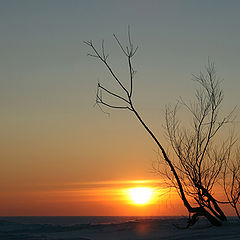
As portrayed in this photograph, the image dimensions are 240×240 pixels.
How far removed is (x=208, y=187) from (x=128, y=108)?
10.8ft

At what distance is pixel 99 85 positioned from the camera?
13.9 m

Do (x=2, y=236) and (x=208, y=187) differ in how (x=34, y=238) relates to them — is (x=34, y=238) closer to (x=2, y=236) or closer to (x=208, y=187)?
(x=2, y=236)

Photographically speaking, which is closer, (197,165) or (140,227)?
(197,165)

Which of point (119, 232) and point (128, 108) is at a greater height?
point (128, 108)

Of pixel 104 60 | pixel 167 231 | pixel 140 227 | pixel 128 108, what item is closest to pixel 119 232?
pixel 140 227

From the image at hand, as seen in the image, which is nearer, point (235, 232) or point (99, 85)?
point (235, 232)

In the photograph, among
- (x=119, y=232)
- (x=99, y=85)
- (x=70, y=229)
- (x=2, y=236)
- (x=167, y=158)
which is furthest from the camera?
(x=70, y=229)

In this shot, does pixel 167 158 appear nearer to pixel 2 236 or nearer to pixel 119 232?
pixel 119 232

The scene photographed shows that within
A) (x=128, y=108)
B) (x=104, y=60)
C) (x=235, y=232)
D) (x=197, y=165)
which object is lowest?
(x=235, y=232)

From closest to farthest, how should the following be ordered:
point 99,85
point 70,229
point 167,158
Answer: point 99,85 → point 167,158 → point 70,229

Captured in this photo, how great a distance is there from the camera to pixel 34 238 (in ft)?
58.3

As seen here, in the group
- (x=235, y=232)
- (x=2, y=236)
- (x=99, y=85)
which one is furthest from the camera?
(x=2, y=236)

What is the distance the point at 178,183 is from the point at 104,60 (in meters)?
4.13

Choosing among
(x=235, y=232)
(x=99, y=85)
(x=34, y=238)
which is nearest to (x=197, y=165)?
(x=235, y=232)
